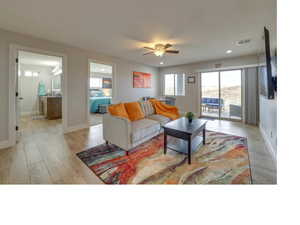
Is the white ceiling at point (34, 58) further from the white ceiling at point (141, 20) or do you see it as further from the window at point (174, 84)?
the window at point (174, 84)

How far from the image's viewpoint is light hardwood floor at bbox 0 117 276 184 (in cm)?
160

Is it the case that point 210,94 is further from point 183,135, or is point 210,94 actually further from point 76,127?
point 76,127

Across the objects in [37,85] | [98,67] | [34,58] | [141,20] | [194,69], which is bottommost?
[37,85]

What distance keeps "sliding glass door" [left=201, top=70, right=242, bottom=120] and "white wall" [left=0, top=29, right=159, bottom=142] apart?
2.71m

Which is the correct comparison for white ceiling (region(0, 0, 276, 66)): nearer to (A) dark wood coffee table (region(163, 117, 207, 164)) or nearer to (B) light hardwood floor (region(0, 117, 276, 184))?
(A) dark wood coffee table (region(163, 117, 207, 164))

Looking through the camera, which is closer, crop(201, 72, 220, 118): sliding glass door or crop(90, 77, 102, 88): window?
Answer: crop(201, 72, 220, 118): sliding glass door

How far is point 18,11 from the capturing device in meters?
2.00

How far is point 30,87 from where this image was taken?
5816 millimetres

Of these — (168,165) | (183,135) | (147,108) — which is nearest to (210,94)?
(147,108)

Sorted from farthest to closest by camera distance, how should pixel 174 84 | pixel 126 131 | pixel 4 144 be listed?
pixel 174 84 < pixel 4 144 < pixel 126 131

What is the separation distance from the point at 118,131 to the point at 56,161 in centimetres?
103

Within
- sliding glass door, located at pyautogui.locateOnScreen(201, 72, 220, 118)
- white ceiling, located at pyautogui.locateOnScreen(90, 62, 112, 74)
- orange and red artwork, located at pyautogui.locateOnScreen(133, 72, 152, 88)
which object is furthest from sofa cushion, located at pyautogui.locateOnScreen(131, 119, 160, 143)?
white ceiling, located at pyautogui.locateOnScreen(90, 62, 112, 74)

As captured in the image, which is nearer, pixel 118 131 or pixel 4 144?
pixel 118 131
